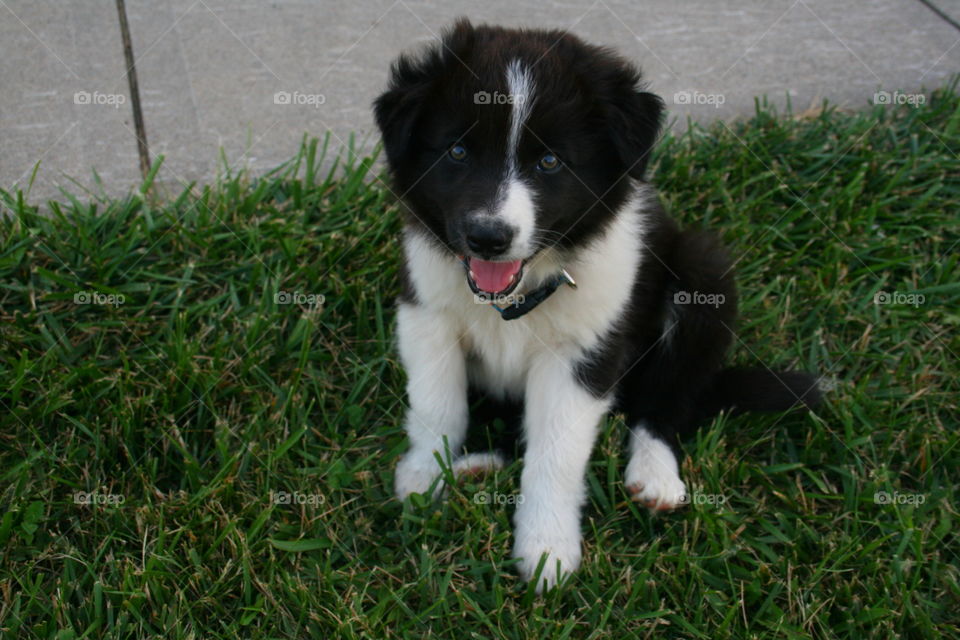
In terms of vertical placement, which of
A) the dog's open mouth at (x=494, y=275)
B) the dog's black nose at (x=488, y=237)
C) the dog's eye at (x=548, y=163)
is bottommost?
the dog's open mouth at (x=494, y=275)

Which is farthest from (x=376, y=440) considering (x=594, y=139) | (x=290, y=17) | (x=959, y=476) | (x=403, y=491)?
(x=290, y=17)

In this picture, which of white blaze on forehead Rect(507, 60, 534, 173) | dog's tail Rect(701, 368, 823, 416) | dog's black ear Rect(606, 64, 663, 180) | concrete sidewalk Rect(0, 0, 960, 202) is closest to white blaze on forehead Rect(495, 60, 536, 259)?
white blaze on forehead Rect(507, 60, 534, 173)

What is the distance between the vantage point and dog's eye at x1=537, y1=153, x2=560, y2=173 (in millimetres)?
2449

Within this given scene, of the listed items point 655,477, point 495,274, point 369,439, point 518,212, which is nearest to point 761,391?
point 655,477

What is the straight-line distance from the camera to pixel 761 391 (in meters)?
3.10

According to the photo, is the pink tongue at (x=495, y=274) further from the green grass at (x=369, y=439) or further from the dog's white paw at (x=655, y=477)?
the dog's white paw at (x=655, y=477)

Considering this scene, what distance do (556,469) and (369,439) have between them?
2.34 feet

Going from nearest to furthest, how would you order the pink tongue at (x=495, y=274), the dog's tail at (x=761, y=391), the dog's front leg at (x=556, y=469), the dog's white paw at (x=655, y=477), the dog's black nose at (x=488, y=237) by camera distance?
1. the dog's black nose at (x=488, y=237)
2. the pink tongue at (x=495, y=274)
3. the dog's front leg at (x=556, y=469)
4. the dog's white paw at (x=655, y=477)
5. the dog's tail at (x=761, y=391)

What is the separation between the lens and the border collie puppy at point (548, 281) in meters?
2.42

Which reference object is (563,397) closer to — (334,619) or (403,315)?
(403,315)

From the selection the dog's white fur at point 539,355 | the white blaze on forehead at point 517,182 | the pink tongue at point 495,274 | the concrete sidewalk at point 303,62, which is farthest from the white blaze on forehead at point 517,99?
the concrete sidewalk at point 303,62

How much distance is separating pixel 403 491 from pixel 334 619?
1.73 ft

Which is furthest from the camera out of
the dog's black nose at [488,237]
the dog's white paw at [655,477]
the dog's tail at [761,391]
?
the dog's tail at [761,391]

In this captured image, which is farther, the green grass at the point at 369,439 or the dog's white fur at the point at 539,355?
the dog's white fur at the point at 539,355
